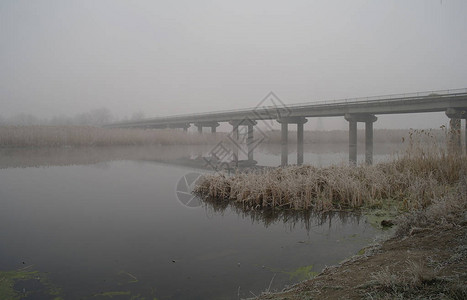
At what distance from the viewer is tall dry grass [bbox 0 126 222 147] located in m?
26.7

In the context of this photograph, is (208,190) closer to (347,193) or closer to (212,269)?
(347,193)

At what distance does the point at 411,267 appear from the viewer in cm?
284

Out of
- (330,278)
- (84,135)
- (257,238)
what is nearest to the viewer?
(330,278)

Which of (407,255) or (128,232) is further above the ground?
(407,255)

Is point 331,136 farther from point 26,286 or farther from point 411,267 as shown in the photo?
point 26,286

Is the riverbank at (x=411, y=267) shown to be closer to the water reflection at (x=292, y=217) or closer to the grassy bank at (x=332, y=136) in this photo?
the water reflection at (x=292, y=217)

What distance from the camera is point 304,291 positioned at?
120 inches

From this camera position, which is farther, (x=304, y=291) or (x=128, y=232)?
(x=128, y=232)

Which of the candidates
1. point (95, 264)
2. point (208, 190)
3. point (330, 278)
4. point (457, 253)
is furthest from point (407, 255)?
point (208, 190)

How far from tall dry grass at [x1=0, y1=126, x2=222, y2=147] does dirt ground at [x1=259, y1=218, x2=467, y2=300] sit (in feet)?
98.4

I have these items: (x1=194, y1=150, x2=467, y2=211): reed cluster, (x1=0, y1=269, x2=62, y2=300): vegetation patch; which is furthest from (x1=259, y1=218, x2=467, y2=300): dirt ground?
(x1=194, y1=150, x2=467, y2=211): reed cluster

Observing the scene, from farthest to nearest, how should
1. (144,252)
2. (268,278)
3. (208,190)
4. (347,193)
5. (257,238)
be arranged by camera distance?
(208,190) → (347,193) → (257,238) → (144,252) → (268,278)

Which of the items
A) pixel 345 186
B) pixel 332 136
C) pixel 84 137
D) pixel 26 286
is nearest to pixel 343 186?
pixel 345 186

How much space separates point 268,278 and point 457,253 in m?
2.07
